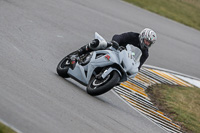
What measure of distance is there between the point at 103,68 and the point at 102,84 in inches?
16.4

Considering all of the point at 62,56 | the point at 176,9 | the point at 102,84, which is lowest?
the point at 176,9

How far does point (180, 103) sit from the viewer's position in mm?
10977

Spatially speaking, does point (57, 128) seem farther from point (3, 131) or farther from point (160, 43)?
point (160, 43)

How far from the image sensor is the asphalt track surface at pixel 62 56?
6.79 meters

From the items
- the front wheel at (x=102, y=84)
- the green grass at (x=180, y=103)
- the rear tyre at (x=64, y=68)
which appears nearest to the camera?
the front wheel at (x=102, y=84)

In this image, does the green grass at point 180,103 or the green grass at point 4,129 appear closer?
the green grass at point 4,129

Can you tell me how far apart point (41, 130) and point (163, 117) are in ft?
13.9

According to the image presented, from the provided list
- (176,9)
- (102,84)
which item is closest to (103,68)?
(102,84)

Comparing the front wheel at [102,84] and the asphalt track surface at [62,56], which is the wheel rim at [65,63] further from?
the front wheel at [102,84]

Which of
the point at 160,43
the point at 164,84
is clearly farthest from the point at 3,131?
the point at 160,43

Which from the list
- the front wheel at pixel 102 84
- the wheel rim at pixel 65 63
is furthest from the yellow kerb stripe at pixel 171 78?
the front wheel at pixel 102 84

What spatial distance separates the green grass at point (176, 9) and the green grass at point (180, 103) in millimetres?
7189

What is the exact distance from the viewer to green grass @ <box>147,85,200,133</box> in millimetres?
9812

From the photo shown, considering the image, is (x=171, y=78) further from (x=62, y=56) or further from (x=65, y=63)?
(x=65, y=63)
